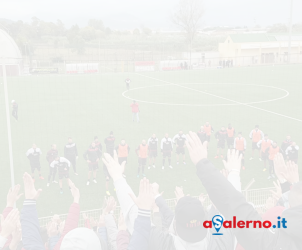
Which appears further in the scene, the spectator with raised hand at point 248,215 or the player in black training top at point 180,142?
the player in black training top at point 180,142

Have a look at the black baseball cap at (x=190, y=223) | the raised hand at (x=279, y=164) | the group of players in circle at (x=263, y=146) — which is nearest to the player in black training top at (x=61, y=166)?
the group of players in circle at (x=263, y=146)

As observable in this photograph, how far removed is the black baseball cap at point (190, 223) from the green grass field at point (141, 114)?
7.72 meters

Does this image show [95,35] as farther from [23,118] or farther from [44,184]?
[44,184]

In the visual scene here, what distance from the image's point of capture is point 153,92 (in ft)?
99.9

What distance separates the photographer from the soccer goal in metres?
45.9

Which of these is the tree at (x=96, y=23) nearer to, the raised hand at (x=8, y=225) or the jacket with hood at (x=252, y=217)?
the raised hand at (x=8, y=225)

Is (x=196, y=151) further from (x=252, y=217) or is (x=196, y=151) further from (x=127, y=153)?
(x=127, y=153)

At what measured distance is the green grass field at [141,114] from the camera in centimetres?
1191

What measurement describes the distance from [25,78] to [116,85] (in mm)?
11518

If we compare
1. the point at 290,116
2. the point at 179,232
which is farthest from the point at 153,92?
the point at 179,232

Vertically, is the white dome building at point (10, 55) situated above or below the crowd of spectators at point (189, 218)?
above

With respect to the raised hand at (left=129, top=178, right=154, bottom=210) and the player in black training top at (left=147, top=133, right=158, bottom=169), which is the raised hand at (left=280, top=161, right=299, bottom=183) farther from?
the player in black training top at (left=147, top=133, right=158, bottom=169)

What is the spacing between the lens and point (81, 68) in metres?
46.9

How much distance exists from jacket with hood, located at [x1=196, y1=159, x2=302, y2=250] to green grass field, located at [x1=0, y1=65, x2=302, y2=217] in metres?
8.27
